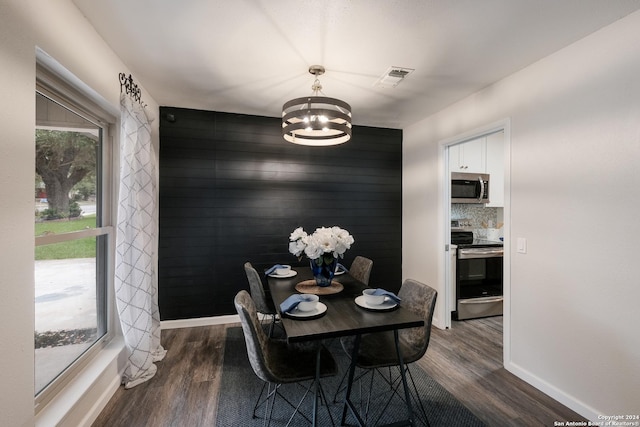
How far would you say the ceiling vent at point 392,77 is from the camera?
7.93 ft

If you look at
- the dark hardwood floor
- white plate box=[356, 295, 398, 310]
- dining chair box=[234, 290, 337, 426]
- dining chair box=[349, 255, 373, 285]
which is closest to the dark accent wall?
the dark hardwood floor

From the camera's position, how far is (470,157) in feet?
13.0

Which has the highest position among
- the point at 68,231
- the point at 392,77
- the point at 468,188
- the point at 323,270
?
the point at 392,77

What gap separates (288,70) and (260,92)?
23.0 inches

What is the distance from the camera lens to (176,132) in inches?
133

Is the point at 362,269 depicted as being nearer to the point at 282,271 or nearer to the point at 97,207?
the point at 282,271

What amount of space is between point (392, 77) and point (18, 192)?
2607 millimetres

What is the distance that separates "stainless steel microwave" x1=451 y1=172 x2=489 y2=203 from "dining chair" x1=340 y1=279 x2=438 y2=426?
2.19m

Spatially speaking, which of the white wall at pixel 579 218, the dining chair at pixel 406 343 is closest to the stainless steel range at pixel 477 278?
the white wall at pixel 579 218

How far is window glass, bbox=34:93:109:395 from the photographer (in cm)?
164

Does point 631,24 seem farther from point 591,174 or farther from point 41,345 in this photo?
point 41,345

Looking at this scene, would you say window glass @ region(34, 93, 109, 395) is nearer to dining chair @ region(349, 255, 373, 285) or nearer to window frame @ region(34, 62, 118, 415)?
window frame @ region(34, 62, 118, 415)

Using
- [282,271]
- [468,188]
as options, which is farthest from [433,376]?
[468,188]

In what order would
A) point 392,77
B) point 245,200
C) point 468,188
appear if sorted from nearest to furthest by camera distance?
point 392,77
point 245,200
point 468,188
